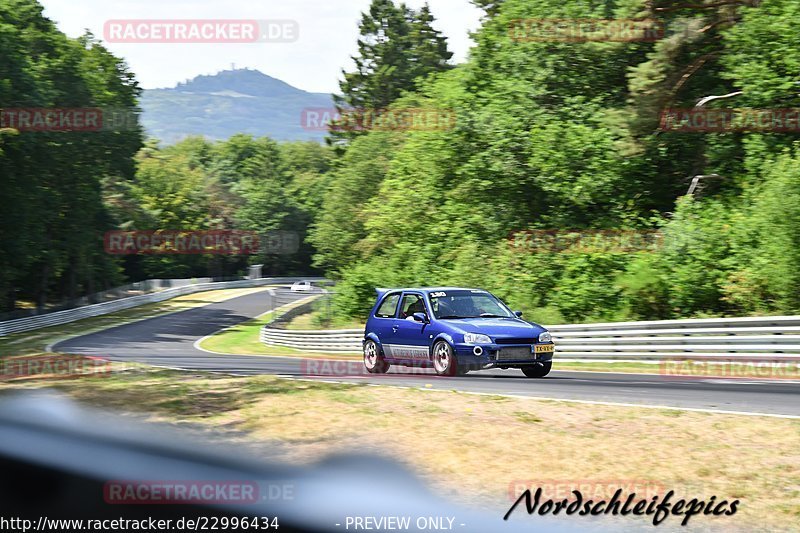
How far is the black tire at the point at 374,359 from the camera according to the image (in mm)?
16672

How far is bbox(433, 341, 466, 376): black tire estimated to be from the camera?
14.5 m

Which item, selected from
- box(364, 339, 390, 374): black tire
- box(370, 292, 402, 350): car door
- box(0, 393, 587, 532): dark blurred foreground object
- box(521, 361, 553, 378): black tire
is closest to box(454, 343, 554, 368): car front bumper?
box(521, 361, 553, 378): black tire

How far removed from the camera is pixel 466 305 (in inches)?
611

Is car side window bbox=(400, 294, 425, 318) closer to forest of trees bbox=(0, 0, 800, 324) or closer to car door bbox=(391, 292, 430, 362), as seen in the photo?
car door bbox=(391, 292, 430, 362)

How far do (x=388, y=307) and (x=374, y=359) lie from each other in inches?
42.9

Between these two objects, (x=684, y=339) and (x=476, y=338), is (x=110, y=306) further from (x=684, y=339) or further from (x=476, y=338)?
(x=476, y=338)

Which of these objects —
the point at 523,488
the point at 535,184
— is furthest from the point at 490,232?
the point at 523,488

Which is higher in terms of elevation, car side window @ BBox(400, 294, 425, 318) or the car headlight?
car side window @ BBox(400, 294, 425, 318)

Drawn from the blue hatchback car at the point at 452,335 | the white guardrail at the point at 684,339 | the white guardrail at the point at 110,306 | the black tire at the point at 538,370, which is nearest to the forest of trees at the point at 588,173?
the white guardrail at the point at 684,339

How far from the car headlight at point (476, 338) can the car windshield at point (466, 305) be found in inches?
38.4

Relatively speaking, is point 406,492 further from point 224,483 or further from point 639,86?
point 639,86

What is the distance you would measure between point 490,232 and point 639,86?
27.0 feet

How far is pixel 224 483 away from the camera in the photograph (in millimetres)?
3160

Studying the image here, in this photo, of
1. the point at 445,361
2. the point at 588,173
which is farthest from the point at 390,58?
the point at 445,361
